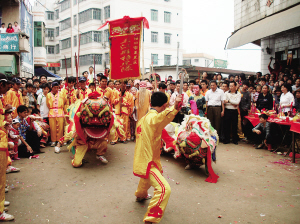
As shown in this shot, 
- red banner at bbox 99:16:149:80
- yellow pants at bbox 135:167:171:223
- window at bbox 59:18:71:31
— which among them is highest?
window at bbox 59:18:71:31

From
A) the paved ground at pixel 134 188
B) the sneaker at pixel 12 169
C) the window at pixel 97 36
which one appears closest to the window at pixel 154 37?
the window at pixel 97 36

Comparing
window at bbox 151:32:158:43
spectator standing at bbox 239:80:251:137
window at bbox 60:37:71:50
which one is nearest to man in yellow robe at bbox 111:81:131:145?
spectator standing at bbox 239:80:251:137

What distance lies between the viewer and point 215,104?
24.4 feet

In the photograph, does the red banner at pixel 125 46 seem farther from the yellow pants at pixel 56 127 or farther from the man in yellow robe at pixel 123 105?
the yellow pants at pixel 56 127

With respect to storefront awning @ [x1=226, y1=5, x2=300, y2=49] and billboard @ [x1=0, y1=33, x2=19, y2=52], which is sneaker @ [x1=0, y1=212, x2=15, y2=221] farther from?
billboard @ [x1=0, y1=33, x2=19, y2=52]

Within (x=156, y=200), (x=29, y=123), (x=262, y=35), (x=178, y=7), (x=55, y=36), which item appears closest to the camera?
(x=156, y=200)

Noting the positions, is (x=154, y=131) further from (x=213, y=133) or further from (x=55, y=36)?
(x=55, y=36)

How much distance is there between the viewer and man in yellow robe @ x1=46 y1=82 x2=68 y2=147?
6652mm

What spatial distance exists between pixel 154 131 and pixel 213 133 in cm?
227

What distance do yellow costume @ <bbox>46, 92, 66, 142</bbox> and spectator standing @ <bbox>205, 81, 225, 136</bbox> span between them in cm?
431

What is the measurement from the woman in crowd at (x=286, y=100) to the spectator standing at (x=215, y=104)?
1623mm

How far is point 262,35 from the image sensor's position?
880cm

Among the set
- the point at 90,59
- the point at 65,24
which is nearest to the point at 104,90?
the point at 90,59

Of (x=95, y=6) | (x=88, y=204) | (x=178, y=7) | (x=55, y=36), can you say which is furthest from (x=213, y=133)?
(x=55, y=36)
